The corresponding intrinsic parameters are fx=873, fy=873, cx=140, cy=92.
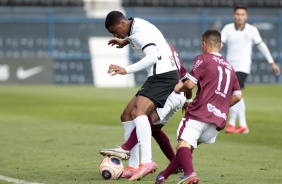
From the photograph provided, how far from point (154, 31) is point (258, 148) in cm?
353

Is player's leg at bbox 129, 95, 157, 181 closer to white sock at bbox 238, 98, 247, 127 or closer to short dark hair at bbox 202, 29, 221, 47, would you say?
short dark hair at bbox 202, 29, 221, 47

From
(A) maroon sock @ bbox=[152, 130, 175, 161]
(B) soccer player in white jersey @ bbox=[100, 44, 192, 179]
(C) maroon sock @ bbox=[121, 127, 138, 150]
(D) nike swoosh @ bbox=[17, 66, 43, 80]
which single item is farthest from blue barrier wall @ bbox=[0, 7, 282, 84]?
(C) maroon sock @ bbox=[121, 127, 138, 150]

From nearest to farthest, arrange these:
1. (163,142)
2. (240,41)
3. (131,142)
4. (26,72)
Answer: (131,142) → (163,142) → (240,41) → (26,72)

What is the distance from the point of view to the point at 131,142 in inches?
355

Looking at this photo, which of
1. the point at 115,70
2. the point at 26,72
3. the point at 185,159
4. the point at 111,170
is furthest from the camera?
the point at 26,72

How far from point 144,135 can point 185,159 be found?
1.08 meters

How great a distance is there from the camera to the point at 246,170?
31.0 feet

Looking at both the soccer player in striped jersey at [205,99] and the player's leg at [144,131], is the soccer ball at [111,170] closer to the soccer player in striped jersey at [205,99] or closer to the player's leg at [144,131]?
the player's leg at [144,131]

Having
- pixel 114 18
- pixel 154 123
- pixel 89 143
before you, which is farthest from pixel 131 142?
pixel 89 143

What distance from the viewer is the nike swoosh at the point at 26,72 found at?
98.1ft

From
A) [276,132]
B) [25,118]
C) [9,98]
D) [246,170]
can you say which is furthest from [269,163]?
[9,98]

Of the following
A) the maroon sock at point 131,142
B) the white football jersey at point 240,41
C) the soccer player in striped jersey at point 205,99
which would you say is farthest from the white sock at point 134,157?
the white football jersey at point 240,41

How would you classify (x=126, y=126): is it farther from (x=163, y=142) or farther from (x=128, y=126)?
(x=163, y=142)

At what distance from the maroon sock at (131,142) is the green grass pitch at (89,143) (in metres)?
0.36
